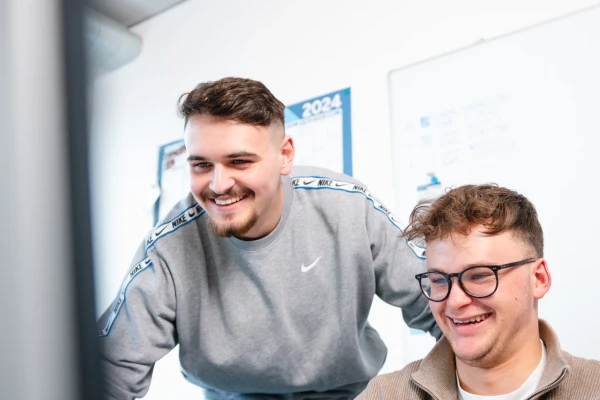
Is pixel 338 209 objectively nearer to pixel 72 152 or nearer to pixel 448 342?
pixel 448 342

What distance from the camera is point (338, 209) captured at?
1613 mm

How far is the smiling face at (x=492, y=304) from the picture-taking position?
3.96 ft

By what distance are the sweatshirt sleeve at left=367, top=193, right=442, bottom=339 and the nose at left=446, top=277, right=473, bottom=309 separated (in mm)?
302

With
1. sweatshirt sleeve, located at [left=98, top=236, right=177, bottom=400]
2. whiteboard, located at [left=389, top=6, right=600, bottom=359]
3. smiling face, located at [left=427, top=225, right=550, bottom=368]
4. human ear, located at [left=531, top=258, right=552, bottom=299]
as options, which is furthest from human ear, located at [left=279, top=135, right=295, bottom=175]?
whiteboard, located at [left=389, top=6, right=600, bottom=359]

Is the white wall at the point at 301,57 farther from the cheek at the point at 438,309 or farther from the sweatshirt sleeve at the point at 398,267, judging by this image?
the cheek at the point at 438,309

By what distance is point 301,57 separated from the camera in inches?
120

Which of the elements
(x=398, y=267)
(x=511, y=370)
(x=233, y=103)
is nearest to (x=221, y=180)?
(x=233, y=103)

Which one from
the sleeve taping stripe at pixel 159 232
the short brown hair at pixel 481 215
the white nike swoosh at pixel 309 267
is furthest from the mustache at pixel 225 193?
the short brown hair at pixel 481 215

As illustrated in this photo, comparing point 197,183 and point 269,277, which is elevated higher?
point 197,183

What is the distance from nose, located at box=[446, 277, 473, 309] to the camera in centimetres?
121

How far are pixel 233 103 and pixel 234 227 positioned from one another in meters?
0.28

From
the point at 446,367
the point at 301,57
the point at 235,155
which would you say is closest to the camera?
the point at 446,367

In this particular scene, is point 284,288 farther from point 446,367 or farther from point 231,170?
point 446,367

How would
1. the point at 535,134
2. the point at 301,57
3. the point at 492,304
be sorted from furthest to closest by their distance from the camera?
the point at 301,57 < the point at 535,134 < the point at 492,304
